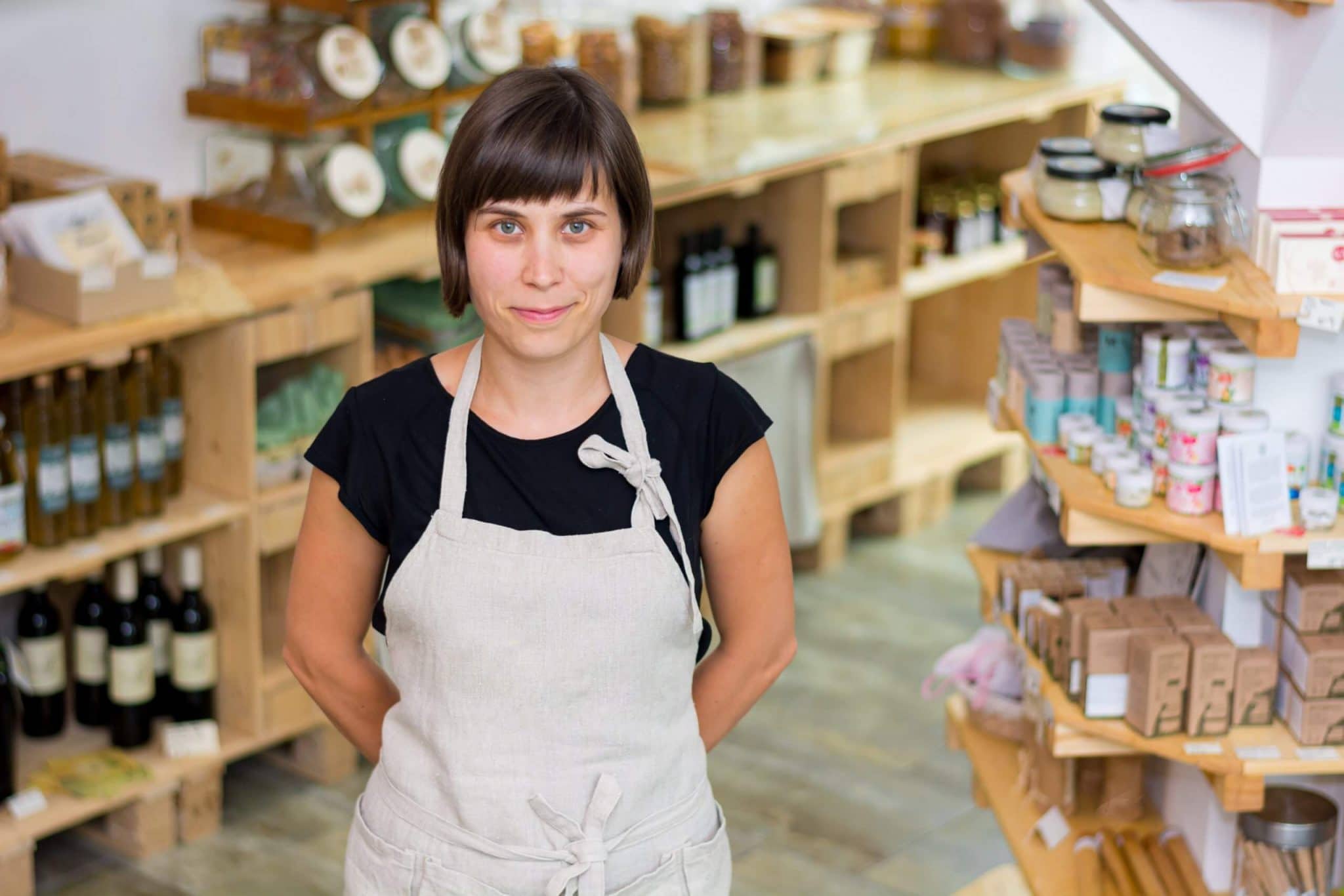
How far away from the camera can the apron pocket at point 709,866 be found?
180cm

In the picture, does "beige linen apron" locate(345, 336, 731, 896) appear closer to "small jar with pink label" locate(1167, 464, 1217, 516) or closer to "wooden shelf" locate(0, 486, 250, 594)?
"small jar with pink label" locate(1167, 464, 1217, 516)

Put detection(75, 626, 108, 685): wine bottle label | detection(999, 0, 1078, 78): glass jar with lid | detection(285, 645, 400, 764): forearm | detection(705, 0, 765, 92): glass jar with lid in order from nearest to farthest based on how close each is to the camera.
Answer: detection(285, 645, 400, 764): forearm → detection(75, 626, 108, 685): wine bottle label → detection(705, 0, 765, 92): glass jar with lid → detection(999, 0, 1078, 78): glass jar with lid

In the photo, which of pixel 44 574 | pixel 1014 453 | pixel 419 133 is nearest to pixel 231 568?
pixel 44 574

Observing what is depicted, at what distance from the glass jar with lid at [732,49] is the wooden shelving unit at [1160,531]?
2.55 meters

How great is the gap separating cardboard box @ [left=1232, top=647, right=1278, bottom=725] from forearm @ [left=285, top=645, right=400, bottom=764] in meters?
1.35

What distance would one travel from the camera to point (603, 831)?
1.75 m

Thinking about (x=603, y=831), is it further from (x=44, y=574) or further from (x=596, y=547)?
(x=44, y=574)

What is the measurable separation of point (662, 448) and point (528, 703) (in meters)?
0.29

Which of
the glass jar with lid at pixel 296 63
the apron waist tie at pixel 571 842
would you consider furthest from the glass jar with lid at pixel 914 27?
the apron waist tie at pixel 571 842

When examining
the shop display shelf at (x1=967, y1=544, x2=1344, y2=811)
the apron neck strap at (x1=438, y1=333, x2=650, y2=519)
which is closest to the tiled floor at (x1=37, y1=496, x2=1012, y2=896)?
the shop display shelf at (x1=967, y1=544, x2=1344, y2=811)

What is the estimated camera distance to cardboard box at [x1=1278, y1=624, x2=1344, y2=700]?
2.60 m

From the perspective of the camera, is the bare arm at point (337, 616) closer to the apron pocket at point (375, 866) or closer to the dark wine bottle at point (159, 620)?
the apron pocket at point (375, 866)

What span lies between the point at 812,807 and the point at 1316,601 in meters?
1.40

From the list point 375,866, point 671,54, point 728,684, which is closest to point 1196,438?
point 728,684
